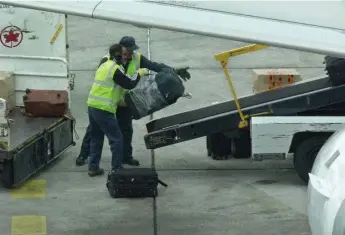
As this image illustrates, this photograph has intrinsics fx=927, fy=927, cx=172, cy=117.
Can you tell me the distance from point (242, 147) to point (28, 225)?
11.5 ft

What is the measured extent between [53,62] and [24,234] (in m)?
4.04

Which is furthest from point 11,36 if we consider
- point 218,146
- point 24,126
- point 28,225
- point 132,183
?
point 28,225

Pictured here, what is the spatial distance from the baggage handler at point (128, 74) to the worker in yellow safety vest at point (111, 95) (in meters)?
0.08

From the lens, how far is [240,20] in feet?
24.5

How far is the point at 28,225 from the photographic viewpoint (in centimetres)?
1074

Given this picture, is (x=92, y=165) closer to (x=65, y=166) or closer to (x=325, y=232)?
→ (x=65, y=166)

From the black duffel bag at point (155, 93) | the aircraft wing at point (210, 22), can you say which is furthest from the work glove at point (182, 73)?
the aircraft wing at point (210, 22)

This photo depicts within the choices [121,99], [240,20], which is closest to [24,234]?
[121,99]

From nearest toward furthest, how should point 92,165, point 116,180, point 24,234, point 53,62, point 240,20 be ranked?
point 240,20 → point 24,234 → point 116,180 → point 92,165 → point 53,62

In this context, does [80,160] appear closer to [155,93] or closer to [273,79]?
[155,93]

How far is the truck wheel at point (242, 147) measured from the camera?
41.8ft

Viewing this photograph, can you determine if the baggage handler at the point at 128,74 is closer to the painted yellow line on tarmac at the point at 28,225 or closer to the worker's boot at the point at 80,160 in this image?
the worker's boot at the point at 80,160

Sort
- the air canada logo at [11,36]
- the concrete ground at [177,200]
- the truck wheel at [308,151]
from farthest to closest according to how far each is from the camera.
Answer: the air canada logo at [11,36]
the truck wheel at [308,151]
the concrete ground at [177,200]

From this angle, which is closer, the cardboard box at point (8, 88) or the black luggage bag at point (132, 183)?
the black luggage bag at point (132, 183)
